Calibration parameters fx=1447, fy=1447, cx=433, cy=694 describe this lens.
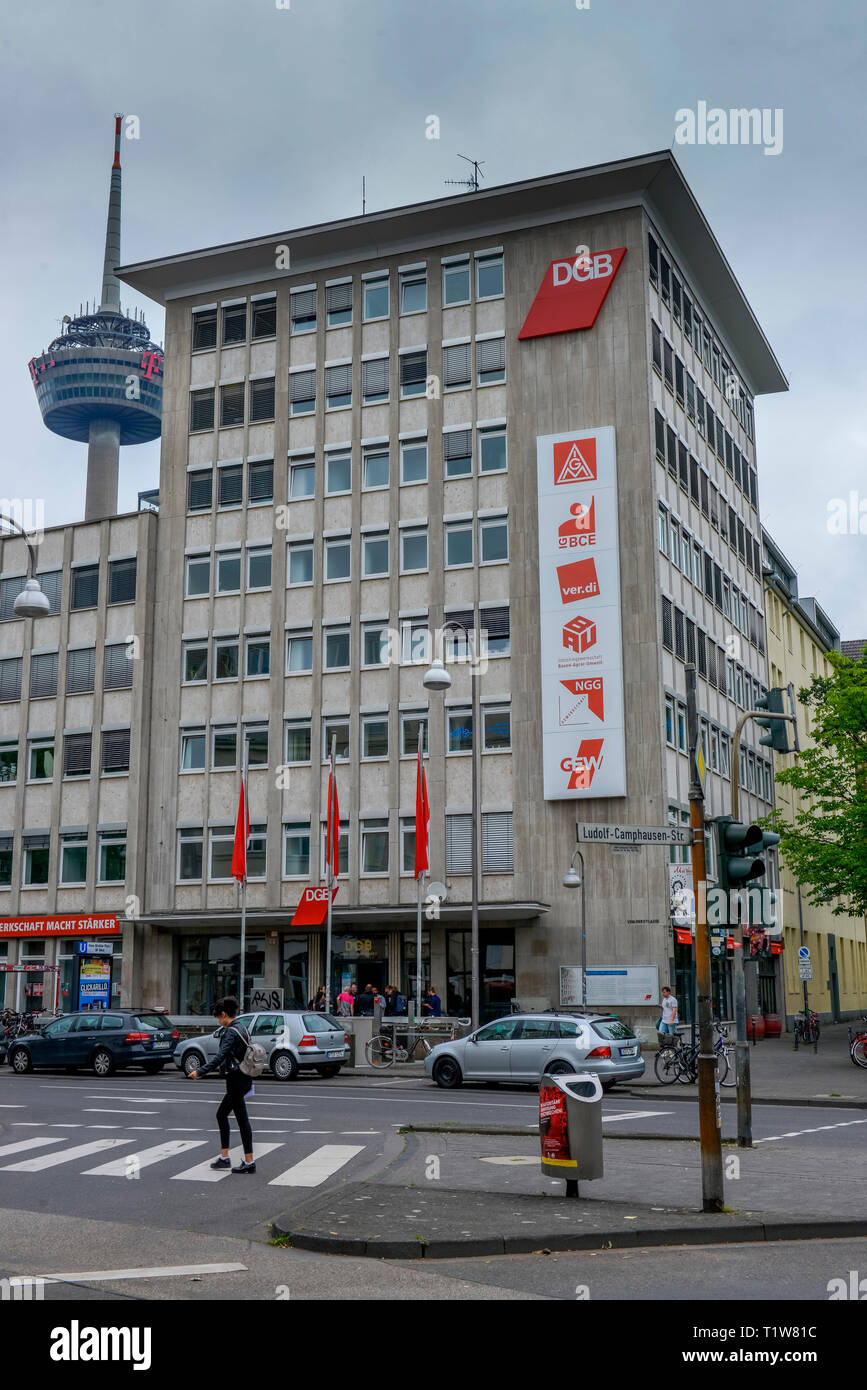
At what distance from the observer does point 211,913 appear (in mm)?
45719

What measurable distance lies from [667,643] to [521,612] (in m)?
4.55

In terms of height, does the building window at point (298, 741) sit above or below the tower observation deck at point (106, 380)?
below

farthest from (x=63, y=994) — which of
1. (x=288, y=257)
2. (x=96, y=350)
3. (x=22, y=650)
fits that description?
(x=96, y=350)

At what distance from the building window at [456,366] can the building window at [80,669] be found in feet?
50.7

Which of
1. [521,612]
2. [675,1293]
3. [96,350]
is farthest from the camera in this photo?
[96,350]

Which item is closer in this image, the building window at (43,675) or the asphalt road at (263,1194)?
the asphalt road at (263,1194)

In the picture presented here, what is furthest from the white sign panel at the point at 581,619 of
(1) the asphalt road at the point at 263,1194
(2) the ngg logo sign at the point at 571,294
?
(1) the asphalt road at the point at 263,1194

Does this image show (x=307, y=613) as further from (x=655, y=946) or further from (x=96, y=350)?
(x=96, y=350)

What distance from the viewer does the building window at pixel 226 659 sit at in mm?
48531

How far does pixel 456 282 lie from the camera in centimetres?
4806

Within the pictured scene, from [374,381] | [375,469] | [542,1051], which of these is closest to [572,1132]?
[542,1051]

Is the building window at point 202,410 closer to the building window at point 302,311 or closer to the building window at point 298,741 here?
the building window at point 302,311

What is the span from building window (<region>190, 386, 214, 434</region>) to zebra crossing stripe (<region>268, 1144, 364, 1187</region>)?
123 ft

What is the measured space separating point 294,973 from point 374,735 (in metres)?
7.96
